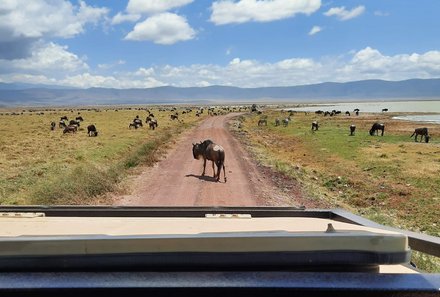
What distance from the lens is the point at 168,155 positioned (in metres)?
24.7

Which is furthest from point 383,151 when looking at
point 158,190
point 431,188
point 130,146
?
point 158,190

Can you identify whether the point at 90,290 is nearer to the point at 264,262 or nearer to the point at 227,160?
the point at 264,262

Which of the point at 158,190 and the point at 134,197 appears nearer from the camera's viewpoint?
the point at 134,197

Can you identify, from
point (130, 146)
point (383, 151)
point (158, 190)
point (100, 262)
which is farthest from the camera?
point (383, 151)

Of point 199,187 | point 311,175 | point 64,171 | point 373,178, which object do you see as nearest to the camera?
point 199,187

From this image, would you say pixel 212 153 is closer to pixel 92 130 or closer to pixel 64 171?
pixel 64 171

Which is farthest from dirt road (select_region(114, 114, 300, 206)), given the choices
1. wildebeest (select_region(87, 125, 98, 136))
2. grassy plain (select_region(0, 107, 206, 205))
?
wildebeest (select_region(87, 125, 98, 136))

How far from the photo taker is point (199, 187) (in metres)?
15.8

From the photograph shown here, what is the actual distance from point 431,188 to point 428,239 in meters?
16.4

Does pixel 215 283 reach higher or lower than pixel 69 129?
higher

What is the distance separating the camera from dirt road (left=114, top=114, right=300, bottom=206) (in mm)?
13539

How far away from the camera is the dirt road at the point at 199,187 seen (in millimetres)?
13539

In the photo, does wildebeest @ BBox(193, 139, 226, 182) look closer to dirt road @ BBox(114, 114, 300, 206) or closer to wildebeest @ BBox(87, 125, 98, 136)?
dirt road @ BBox(114, 114, 300, 206)

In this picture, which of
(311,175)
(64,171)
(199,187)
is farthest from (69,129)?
(199,187)
